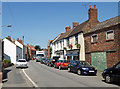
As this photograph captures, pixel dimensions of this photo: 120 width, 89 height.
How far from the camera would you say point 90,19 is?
25.6 m

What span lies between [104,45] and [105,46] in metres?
0.24

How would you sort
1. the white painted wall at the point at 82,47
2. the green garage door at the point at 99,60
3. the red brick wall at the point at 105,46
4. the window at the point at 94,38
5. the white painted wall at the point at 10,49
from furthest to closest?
1. the white painted wall at the point at 10,49
2. the white painted wall at the point at 82,47
3. the window at the point at 94,38
4. the green garage door at the point at 99,60
5. the red brick wall at the point at 105,46

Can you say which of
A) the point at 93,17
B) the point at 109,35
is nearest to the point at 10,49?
the point at 93,17

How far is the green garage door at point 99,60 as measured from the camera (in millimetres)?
18480

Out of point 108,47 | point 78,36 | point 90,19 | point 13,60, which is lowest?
point 13,60

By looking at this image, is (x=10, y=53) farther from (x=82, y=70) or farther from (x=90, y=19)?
(x=82, y=70)

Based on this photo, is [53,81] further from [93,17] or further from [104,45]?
[93,17]

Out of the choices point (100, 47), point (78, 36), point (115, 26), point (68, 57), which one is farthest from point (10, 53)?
point (115, 26)

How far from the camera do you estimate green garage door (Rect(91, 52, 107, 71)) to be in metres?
18.5

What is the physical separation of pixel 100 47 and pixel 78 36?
6.76 meters

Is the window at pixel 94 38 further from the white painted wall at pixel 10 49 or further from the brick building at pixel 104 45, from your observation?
the white painted wall at pixel 10 49

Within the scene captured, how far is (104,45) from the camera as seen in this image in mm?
18594

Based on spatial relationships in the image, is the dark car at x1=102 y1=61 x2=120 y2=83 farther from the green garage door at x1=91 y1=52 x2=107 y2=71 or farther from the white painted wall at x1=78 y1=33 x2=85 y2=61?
the white painted wall at x1=78 y1=33 x2=85 y2=61

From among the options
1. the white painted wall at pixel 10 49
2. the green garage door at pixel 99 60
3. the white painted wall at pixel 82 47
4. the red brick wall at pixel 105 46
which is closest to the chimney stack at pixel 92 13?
the white painted wall at pixel 82 47
